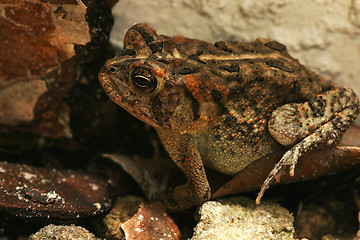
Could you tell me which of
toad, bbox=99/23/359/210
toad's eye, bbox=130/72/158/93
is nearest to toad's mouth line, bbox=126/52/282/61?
toad, bbox=99/23/359/210

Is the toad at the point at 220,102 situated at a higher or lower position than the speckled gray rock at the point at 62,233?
higher

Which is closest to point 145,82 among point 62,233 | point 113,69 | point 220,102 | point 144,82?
point 144,82

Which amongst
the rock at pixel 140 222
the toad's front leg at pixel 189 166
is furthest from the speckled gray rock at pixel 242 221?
the rock at pixel 140 222

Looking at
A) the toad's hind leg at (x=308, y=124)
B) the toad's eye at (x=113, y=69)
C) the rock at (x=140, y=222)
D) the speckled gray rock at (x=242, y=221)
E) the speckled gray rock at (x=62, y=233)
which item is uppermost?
the toad's eye at (x=113, y=69)

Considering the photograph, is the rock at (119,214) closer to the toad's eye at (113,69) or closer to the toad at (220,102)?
the toad at (220,102)

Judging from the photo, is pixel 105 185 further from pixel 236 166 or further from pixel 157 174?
pixel 236 166

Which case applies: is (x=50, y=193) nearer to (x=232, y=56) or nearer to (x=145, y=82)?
(x=145, y=82)

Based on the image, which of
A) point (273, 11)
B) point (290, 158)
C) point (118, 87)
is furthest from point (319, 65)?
point (118, 87)
